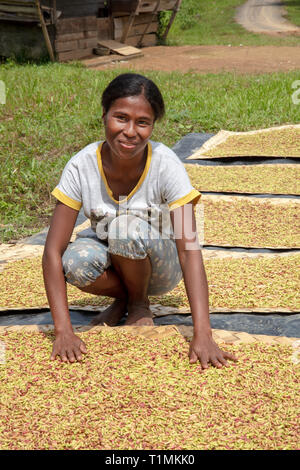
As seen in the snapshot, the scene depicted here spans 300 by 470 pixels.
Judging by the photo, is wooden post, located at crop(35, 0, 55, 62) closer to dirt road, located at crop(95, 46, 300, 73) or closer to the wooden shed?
the wooden shed

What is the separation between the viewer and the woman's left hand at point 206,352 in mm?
1851

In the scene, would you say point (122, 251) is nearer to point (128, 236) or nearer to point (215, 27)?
point (128, 236)

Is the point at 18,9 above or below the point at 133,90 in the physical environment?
above

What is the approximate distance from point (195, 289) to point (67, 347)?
0.47m

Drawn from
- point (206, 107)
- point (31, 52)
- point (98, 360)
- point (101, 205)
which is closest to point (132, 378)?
point (98, 360)

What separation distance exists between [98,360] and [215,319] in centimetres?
65

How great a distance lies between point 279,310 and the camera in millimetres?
2363

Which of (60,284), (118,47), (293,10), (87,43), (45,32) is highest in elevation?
(293,10)

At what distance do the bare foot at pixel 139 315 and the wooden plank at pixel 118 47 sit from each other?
35.7 feet

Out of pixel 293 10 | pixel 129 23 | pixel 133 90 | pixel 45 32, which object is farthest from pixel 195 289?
pixel 293 10

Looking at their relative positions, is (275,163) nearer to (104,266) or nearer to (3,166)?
(3,166)

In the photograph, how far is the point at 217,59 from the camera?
40.7 feet

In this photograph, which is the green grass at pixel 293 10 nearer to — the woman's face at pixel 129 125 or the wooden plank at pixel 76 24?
the wooden plank at pixel 76 24

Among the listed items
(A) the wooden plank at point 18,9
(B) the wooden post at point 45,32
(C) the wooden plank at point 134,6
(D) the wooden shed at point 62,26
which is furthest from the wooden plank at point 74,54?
(C) the wooden plank at point 134,6
